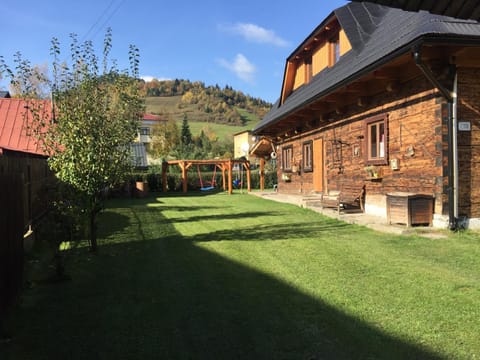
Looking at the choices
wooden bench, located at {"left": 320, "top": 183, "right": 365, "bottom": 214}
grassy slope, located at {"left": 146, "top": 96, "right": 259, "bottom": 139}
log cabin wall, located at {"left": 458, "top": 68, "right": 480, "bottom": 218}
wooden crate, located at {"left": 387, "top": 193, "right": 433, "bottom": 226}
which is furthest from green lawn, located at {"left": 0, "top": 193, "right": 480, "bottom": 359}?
grassy slope, located at {"left": 146, "top": 96, "right": 259, "bottom": 139}

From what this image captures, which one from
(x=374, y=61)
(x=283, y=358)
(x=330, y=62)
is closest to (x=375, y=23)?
(x=330, y=62)

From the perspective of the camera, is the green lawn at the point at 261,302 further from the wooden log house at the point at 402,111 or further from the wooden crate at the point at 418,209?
the wooden log house at the point at 402,111

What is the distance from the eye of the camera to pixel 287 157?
19.0m

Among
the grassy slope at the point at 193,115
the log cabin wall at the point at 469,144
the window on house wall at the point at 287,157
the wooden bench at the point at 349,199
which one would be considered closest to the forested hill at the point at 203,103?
the grassy slope at the point at 193,115

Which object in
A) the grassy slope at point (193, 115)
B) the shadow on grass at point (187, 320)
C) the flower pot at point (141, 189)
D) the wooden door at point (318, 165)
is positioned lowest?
the shadow on grass at point (187, 320)

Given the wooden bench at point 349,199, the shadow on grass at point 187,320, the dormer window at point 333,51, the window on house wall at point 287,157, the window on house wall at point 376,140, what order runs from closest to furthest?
1. the shadow on grass at point 187,320
2. the window on house wall at point 376,140
3. the wooden bench at point 349,199
4. the dormer window at point 333,51
5. the window on house wall at point 287,157

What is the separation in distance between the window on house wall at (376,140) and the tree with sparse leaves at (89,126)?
19.8 feet

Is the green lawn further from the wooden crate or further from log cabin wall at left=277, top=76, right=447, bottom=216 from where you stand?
log cabin wall at left=277, top=76, right=447, bottom=216

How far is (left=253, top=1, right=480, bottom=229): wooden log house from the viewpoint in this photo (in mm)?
7629

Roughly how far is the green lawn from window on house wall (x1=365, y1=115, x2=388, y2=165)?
3.30 m

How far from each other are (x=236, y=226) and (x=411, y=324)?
6098 mm

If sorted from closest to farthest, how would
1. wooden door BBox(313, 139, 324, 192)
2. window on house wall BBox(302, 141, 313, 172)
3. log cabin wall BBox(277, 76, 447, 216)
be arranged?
log cabin wall BBox(277, 76, 447, 216) < wooden door BBox(313, 139, 324, 192) < window on house wall BBox(302, 141, 313, 172)

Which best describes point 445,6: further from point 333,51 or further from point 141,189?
point 141,189

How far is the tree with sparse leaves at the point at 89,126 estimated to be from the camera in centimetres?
593
